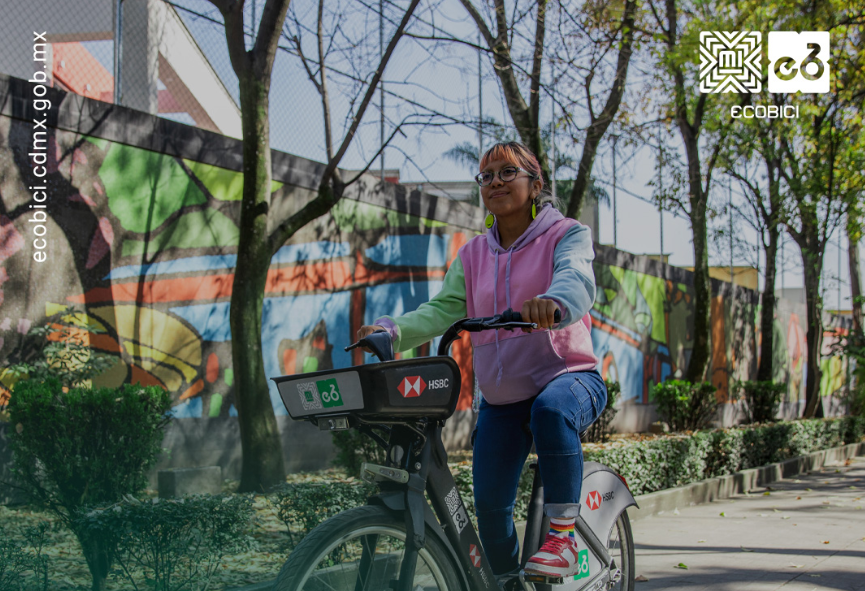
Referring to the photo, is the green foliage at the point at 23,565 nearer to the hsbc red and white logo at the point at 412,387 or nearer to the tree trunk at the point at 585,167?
the hsbc red and white logo at the point at 412,387

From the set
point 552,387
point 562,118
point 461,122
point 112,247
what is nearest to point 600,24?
point 562,118

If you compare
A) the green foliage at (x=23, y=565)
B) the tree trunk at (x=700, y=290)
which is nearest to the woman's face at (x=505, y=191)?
the green foliage at (x=23, y=565)

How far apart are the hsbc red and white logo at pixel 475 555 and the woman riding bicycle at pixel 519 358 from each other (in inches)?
10.7

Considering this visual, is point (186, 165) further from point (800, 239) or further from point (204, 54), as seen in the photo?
point (800, 239)

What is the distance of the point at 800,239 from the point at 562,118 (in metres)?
10.0

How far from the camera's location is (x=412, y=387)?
2326 millimetres

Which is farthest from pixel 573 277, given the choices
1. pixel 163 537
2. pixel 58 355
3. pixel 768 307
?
pixel 768 307

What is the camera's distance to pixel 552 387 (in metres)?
2.78

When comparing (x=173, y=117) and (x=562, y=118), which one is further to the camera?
(x=562, y=118)

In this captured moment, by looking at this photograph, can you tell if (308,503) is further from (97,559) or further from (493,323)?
(493,323)

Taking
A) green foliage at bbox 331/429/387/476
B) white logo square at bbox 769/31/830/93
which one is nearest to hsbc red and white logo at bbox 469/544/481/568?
green foliage at bbox 331/429/387/476

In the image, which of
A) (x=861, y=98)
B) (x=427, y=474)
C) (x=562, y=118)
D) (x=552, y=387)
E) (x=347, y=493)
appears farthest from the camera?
(x=861, y=98)

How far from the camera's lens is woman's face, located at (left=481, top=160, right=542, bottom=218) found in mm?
2938

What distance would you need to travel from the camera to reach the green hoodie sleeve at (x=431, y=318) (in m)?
2.80
